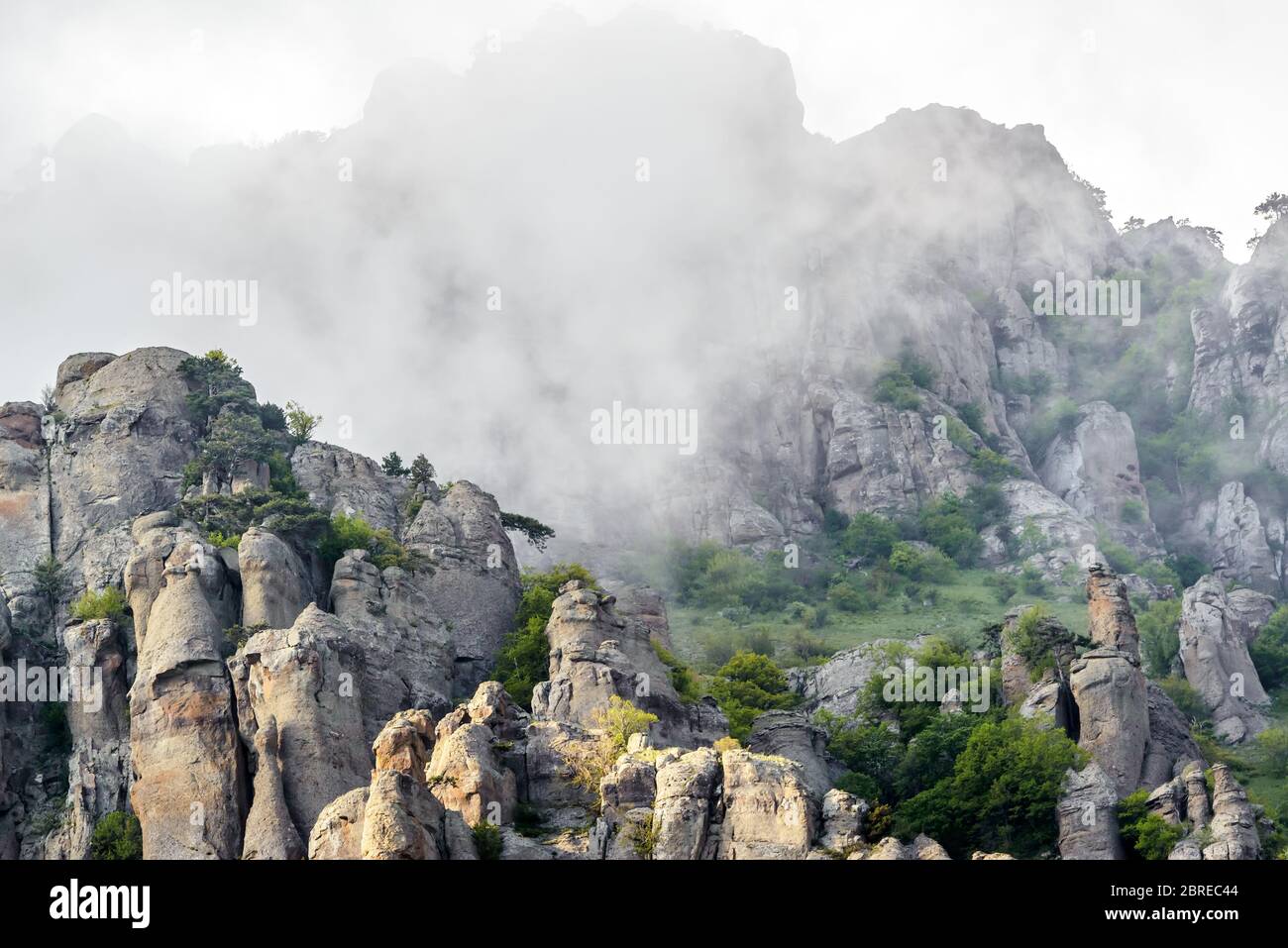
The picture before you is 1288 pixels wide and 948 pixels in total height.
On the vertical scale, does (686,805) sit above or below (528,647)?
Answer: below

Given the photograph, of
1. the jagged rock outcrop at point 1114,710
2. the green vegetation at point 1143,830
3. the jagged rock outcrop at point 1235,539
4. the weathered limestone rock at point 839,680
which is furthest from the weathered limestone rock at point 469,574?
the jagged rock outcrop at point 1235,539

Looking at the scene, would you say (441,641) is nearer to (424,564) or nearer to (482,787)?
(424,564)

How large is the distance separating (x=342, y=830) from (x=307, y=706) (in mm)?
15427

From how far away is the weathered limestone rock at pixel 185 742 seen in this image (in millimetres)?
76875

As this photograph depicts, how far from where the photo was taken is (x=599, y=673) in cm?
8606

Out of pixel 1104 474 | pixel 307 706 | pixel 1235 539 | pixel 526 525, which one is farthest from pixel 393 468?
pixel 1235 539

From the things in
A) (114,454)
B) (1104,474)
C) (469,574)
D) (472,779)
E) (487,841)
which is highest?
(1104,474)

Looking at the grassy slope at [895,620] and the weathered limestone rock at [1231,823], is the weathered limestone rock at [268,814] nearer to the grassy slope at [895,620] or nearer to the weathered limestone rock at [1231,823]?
the weathered limestone rock at [1231,823]

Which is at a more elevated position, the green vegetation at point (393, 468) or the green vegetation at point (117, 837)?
the green vegetation at point (393, 468)

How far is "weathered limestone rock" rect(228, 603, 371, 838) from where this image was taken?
77.2 m

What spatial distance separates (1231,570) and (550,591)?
81.7 metres

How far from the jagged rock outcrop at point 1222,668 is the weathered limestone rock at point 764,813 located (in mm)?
52611

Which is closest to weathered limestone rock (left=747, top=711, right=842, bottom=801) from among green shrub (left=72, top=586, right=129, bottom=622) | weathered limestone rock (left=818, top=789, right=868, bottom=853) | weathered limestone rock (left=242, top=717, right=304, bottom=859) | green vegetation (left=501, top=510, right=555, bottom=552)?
weathered limestone rock (left=818, top=789, right=868, bottom=853)

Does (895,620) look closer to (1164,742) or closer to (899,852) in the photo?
(1164,742)
